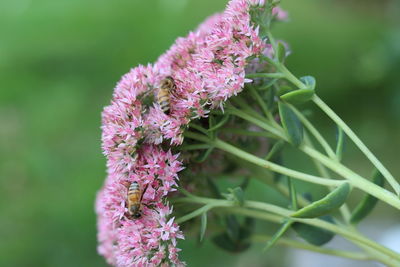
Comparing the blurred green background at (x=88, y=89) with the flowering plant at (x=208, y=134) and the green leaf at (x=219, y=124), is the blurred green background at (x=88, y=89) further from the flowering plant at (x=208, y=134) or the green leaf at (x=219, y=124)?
the green leaf at (x=219, y=124)

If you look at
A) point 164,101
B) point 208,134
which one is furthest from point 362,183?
point 164,101

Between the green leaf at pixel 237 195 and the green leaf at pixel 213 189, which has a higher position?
the green leaf at pixel 213 189

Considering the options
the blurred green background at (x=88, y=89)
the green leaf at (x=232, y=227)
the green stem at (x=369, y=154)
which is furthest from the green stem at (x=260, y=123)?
the blurred green background at (x=88, y=89)

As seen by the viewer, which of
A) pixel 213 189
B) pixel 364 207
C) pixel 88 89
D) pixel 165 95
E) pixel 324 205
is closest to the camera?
pixel 324 205

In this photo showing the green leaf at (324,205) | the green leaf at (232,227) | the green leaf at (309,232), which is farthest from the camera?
the green leaf at (232,227)

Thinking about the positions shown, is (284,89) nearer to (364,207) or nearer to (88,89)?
(364,207)

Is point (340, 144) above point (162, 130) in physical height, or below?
below

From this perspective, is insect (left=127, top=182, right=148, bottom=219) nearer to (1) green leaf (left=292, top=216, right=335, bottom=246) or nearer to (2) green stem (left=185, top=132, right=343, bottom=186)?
(2) green stem (left=185, top=132, right=343, bottom=186)
